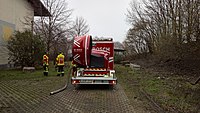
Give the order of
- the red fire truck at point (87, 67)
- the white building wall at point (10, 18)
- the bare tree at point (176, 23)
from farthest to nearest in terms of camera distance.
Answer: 1. the white building wall at point (10, 18)
2. the bare tree at point (176, 23)
3. the red fire truck at point (87, 67)

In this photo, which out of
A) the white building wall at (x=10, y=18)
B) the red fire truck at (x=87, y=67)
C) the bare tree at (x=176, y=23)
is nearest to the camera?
the red fire truck at (x=87, y=67)

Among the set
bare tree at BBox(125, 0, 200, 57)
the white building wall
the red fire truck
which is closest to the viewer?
the red fire truck

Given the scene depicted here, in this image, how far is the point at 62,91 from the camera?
12.5m

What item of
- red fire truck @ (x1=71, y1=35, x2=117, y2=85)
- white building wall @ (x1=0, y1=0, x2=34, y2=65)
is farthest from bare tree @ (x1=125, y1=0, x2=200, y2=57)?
white building wall @ (x1=0, y1=0, x2=34, y2=65)

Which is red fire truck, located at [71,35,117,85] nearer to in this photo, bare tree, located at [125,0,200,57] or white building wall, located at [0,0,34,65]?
bare tree, located at [125,0,200,57]

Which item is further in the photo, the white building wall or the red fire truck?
the white building wall

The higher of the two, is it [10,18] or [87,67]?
[10,18]

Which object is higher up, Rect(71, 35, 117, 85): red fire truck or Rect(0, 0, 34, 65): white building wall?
Rect(0, 0, 34, 65): white building wall

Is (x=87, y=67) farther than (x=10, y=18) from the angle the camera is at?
No

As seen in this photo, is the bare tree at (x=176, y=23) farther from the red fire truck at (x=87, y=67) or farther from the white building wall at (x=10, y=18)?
the white building wall at (x=10, y=18)

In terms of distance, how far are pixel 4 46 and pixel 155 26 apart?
79.2ft

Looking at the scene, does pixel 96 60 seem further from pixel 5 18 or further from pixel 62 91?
pixel 5 18

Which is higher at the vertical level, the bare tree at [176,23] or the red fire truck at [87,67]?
the bare tree at [176,23]

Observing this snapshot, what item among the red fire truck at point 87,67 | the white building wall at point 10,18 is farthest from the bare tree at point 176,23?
the white building wall at point 10,18
